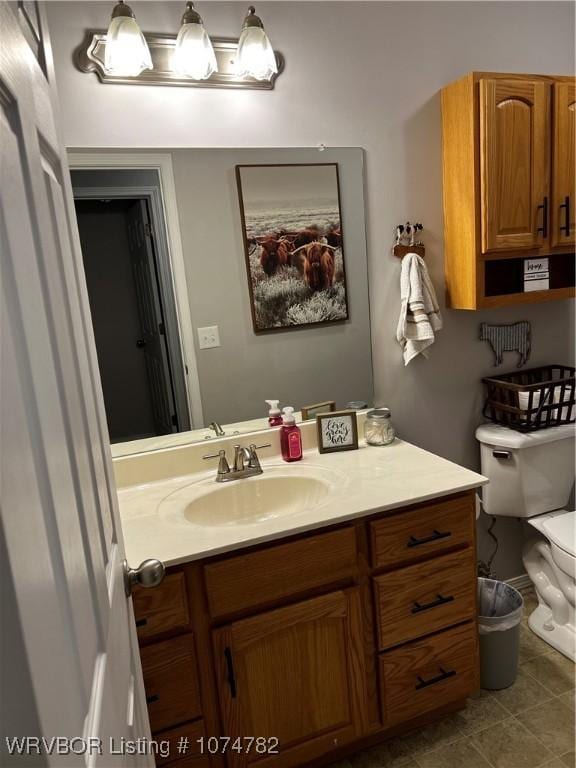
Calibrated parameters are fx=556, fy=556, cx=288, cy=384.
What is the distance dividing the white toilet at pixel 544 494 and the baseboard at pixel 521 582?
23 centimetres

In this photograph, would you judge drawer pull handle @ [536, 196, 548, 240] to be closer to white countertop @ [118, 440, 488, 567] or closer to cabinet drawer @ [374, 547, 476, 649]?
white countertop @ [118, 440, 488, 567]

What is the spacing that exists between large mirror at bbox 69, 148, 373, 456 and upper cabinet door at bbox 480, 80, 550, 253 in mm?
428

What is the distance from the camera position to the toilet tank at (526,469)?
2.09 metres

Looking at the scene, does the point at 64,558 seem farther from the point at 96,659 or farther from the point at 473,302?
the point at 473,302

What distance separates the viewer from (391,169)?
1.98 meters

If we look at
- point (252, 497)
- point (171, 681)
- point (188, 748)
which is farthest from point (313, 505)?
point (188, 748)

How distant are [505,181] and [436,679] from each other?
63.8 inches

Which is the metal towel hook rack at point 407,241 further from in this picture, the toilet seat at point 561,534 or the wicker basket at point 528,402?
the toilet seat at point 561,534

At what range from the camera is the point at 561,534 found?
203 centimetres

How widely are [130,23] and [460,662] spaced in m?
2.10

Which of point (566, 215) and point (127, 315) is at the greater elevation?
point (566, 215)

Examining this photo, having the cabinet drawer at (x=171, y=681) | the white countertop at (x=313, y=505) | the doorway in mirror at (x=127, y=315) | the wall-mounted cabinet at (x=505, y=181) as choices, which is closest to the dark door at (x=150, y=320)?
the doorway in mirror at (x=127, y=315)

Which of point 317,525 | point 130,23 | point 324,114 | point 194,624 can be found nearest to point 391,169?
point 324,114

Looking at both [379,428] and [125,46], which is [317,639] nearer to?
[379,428]
